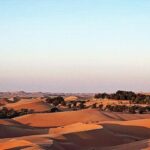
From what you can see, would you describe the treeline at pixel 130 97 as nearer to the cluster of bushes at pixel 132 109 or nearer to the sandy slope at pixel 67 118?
the cluster of bushes at pixel 132 109

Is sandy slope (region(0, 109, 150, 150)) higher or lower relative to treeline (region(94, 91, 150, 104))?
lower

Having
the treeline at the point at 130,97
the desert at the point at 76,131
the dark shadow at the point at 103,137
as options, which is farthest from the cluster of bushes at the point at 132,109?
the dark shadow at the point at 103,137

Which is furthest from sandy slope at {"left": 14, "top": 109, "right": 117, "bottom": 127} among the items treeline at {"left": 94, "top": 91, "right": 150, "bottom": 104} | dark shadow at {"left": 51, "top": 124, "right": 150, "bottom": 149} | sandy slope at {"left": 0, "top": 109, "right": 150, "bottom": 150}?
treeline at {"left": 94, "top": 91, "right": 150, "bottom": 104}

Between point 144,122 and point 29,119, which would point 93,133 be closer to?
point 144,122

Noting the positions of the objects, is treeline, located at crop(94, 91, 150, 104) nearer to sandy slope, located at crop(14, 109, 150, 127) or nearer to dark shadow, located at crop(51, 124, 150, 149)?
sandy slope, located at crop(14, 109, 150, 127)

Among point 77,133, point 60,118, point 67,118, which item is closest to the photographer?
point 77,133

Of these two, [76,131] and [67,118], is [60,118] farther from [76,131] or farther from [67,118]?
[76,131]

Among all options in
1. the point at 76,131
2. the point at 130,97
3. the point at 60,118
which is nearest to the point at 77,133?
the point at 76,131

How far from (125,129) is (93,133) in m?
4.98

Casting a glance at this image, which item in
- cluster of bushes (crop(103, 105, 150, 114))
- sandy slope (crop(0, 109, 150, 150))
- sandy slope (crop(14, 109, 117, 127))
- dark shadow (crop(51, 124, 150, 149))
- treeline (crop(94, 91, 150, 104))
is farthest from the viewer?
treeline (crop(94, 91, 150, 104))

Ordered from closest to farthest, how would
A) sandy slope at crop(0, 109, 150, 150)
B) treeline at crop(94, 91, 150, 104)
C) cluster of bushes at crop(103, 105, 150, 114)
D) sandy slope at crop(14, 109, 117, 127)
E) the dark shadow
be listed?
sandy slope at crop(0, 109, 150, 150) < the dark shadow < sandy slope at crop(14, 109, 117, 127) < cluster of bushes at crop(103, 105, 150, 114) < treeline at crop(94, 91, 150, 104)

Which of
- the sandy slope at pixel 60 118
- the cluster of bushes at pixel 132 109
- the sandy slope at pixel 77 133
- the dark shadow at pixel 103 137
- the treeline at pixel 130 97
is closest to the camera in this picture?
the sandy slope at pixel 77 133

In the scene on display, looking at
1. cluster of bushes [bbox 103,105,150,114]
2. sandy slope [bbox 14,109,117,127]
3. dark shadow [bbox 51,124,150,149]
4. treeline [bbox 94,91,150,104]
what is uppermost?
treeline [bbox 94,91,150,104]

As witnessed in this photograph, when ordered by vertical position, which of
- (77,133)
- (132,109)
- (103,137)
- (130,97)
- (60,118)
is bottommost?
(103,137)
